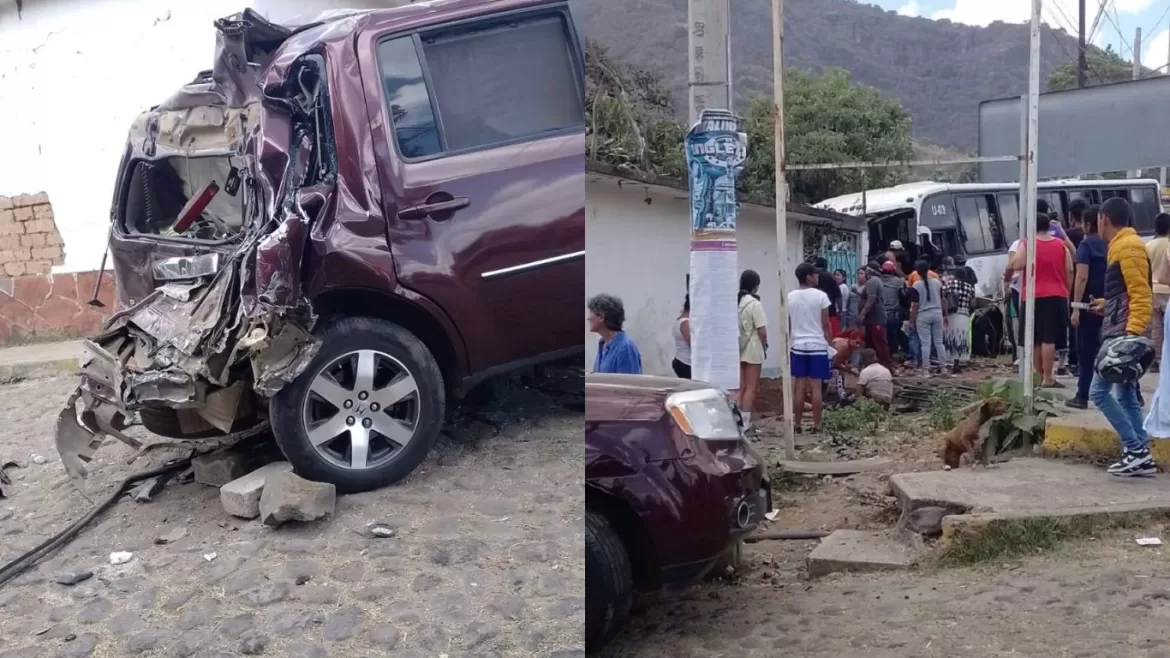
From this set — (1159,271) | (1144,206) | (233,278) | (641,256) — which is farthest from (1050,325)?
(233,278)

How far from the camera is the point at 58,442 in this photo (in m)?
3.18

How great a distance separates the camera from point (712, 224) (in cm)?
177

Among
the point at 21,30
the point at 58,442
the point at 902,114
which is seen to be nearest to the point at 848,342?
the point at 902,114

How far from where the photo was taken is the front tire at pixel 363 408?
270 centimetres

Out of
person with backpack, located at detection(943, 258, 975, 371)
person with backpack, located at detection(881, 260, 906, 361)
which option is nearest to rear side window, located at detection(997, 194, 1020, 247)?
person with backpack, located at detection(943, 258, 975, 371)

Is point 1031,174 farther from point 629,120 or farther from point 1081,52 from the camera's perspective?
point 629,120

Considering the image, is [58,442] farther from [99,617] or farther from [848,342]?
[848,342]

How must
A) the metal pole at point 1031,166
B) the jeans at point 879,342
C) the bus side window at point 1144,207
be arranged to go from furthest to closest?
1. the jeans at point 879,342
2. the bus side window at point 1144,207
3. the metal pole at point 1031,166

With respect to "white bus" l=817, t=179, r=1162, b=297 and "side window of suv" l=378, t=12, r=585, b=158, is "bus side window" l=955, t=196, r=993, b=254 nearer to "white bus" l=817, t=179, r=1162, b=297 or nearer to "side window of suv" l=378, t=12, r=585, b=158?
"white bus" l=817, t=179, r=1162, b=297

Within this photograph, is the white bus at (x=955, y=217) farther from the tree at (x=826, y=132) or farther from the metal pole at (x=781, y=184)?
the metal pole at (x=781, y=184)

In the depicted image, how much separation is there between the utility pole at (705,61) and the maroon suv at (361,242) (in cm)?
28

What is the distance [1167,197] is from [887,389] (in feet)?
4.78

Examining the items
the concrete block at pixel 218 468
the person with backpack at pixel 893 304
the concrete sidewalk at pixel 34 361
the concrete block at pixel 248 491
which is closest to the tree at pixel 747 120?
the concrete block at pixel 248 491

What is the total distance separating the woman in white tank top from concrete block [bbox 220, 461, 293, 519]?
1.41 metres
